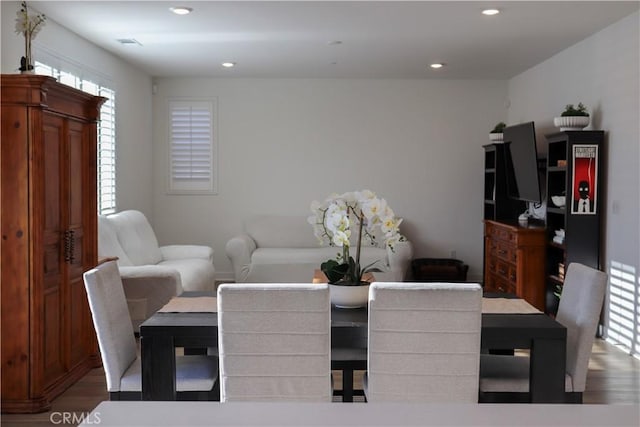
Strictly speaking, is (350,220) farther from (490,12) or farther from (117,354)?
(490,12)

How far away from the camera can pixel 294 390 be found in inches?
104

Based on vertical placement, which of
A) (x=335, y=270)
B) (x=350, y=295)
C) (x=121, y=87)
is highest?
(x=121, y=87)

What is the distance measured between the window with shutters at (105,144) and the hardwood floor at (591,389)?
94.2 inches

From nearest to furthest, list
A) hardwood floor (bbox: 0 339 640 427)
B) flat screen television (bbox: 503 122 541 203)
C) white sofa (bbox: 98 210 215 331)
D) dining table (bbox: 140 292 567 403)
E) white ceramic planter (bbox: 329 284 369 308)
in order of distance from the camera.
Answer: dining table (bbox: 140 292 567 403) → white ceramic planter (bbox: 329 284 369 308) → hardwood floor (bbox: 0 339 640 427) → white sofa (bbox: 98 210 215 331) → flat screen television (bbox: 503 122 541 203)

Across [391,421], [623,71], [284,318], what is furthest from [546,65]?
[391,421]

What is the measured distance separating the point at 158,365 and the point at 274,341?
0.57 m

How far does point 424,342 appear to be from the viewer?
2623 millimetres

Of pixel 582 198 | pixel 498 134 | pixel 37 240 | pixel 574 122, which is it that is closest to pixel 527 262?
pixel 582 198

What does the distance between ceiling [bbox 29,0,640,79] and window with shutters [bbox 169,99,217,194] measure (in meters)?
0.69

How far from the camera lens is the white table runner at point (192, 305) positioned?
3.17 metres

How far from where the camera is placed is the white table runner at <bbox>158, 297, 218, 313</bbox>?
3174 millimetres

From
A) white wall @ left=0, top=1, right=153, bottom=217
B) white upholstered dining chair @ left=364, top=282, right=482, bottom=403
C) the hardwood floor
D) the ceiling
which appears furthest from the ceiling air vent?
white upholstered dining chair @ left=364, top=282, right=482, bottom=403

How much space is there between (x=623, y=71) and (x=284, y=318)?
4021 millimetres

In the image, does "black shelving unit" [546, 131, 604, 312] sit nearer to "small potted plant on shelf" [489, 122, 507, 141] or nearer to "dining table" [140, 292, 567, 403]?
"small potted plant on shelf" [489, 122, 507, 141]
